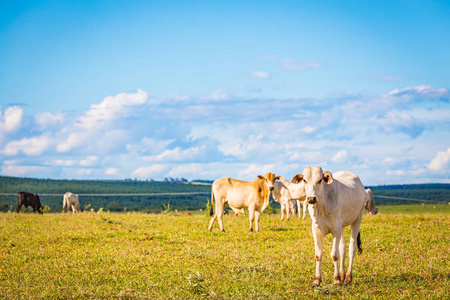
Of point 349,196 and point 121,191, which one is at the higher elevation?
point 349,196

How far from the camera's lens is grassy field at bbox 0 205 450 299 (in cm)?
927

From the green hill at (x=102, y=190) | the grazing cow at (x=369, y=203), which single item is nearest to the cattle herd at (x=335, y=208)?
the grazing cow at (x=369, y=203)

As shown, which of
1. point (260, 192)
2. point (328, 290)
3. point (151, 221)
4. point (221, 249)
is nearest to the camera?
point (328, 290)

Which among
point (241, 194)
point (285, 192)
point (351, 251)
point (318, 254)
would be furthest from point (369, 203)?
point (318, 254)

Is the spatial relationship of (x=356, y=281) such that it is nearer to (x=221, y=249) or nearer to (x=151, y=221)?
(x=221, y=249)

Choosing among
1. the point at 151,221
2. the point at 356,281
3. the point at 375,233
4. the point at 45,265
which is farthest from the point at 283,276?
the point at 151,221

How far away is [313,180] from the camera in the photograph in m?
9.15

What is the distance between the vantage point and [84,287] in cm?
975

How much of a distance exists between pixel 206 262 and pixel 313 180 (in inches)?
164

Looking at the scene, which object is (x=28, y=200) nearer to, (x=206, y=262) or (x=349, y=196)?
(x=206, y=262)

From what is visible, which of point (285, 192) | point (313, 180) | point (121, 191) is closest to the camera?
point (313, 180)

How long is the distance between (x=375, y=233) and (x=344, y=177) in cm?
644

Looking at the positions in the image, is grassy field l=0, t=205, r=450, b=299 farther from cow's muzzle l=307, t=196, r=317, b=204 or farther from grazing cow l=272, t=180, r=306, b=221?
grazing cow l=272, t=180, r=306, b=221

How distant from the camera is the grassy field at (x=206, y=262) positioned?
9.27 meters
